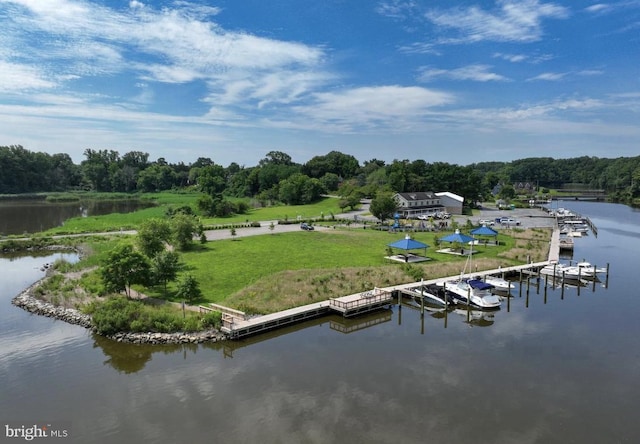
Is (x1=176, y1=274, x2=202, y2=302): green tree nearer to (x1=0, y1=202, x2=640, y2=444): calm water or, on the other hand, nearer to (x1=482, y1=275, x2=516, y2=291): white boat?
(x1=0, y1=202, x2=640, y2=444): calm water

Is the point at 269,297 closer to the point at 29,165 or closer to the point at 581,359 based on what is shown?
the point at 581,359

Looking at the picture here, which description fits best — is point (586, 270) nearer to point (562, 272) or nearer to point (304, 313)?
point (562, 272)

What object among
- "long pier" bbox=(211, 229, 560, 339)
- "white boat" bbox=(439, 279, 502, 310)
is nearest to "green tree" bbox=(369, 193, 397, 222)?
"long pier" bbox=(211, 229, 560, 339)

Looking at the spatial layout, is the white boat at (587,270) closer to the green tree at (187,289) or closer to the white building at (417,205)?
the green tree at (187,289)

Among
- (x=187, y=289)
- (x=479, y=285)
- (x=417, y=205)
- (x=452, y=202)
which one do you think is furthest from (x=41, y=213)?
(x=479, y=285)

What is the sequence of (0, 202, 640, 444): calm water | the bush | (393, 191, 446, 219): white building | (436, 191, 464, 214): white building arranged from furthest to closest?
(436, 191, 464, 214): white building
(393, 191, 446, 219): white building
the bush
(0, 202, 640, 444): calm water

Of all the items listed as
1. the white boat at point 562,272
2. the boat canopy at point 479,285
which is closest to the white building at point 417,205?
the white boat at point 562,272
